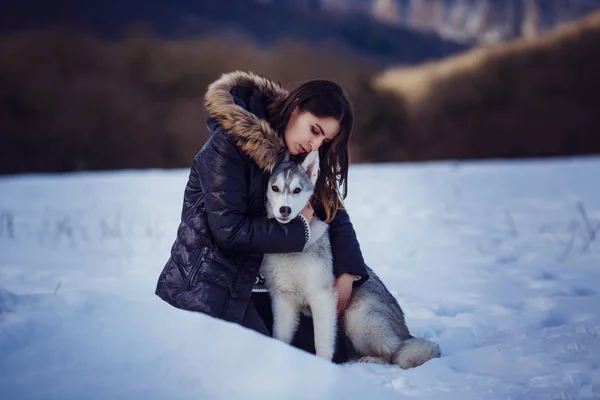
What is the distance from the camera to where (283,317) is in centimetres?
317

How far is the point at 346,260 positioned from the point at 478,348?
2.58ft

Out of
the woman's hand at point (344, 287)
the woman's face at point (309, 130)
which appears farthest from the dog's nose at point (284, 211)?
the woman's hand at point (344, 287)

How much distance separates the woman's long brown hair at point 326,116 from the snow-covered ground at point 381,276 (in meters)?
0.91

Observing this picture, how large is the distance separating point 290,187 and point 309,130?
30 centimetres

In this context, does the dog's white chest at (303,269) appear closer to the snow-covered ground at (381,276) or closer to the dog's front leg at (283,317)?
the dog's front leg at (283,317)

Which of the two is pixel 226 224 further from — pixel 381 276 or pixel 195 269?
pixel 381 276

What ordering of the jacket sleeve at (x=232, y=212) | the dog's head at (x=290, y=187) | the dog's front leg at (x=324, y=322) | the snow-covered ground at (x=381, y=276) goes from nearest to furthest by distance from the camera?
the snow-covered ground at (x=381, y=276), the jacket sleeve at (x=232, y=212), the dog's head at (x=290, y=187), the dog's front leg at (x=324, y=322)

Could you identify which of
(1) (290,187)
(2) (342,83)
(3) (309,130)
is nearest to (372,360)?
(1) (290,187)

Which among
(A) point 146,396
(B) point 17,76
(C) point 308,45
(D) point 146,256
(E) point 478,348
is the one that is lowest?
(D) point 146,256

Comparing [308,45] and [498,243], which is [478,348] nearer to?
[498,243]

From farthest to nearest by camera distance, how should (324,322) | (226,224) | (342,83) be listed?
(342,83), (324,322), (226,224)

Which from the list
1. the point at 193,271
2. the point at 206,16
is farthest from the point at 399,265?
the point at 206,16

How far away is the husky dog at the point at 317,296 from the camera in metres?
2.97

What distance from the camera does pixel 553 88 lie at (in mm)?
14906
